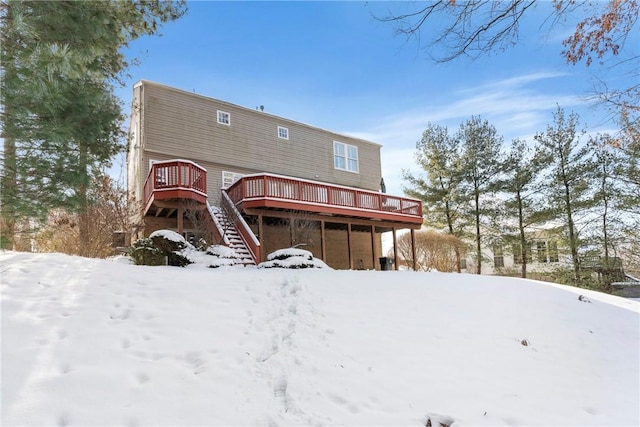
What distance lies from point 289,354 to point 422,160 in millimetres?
21368

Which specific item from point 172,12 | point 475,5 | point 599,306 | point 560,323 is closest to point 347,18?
point 475,5

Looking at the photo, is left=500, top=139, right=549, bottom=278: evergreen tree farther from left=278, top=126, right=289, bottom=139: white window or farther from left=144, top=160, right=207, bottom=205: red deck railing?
left=144, top=160, right=207, bottom=205: red deck railing

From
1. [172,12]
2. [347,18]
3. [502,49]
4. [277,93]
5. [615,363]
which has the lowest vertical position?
[615,363]

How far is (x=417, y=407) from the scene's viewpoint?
3586 mm

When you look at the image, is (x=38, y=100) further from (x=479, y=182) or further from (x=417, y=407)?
(x=479, y=182)

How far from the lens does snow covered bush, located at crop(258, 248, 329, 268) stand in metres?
9.87

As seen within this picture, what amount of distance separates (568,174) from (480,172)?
14.5 feet

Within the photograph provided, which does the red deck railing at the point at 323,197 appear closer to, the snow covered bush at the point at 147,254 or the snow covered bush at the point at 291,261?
the snow covered bush at the point at 291,261

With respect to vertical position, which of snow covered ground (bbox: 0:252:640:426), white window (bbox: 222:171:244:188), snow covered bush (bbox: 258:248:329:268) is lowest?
snow covered ground (bbox: 0:252:640:426)

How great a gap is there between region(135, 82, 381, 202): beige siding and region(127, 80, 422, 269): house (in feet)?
0.13

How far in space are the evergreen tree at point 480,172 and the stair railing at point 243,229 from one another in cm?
1515

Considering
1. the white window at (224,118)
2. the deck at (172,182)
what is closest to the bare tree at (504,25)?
the deck at (172,182)

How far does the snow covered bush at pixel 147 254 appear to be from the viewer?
8.93m

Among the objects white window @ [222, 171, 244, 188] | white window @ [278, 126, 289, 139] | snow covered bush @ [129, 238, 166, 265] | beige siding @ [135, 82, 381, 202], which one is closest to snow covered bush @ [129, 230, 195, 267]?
snow covered bush @ [129, 238, 166, 265]
